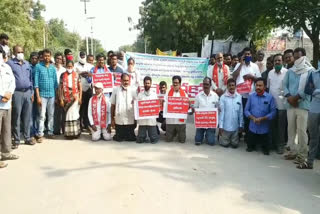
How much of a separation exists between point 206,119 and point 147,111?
1232 mm

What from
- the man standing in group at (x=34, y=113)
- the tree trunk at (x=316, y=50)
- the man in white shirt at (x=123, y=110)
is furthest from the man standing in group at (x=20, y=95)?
the tree trunk at (x=316, y=50)

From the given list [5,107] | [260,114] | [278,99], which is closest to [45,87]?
[5,107]

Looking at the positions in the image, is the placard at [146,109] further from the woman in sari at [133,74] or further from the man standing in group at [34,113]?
the man standing in group at [34,113]

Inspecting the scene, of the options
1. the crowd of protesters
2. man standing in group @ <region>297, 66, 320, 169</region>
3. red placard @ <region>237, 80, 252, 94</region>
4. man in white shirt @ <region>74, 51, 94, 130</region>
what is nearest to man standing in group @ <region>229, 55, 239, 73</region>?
the crowd of protesters

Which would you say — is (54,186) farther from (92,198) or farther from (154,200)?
(154,200)

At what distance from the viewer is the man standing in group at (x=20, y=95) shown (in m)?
6.31

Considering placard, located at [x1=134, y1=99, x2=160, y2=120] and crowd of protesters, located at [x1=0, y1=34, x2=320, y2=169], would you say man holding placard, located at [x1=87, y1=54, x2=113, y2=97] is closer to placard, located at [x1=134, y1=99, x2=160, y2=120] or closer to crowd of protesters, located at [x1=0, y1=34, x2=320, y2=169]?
crowd of protesters, located at [x1=0, y1=34, x2=320, y2=169]

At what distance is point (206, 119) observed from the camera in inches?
278

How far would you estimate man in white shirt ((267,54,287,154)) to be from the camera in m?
6.49

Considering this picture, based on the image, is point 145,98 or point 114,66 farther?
point 114,66

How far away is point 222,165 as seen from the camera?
18.6 feet

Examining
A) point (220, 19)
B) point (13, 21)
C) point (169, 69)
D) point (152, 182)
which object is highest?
point (220, 19)

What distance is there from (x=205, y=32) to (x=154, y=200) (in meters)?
27.1

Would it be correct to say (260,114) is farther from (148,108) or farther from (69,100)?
(69,100)
